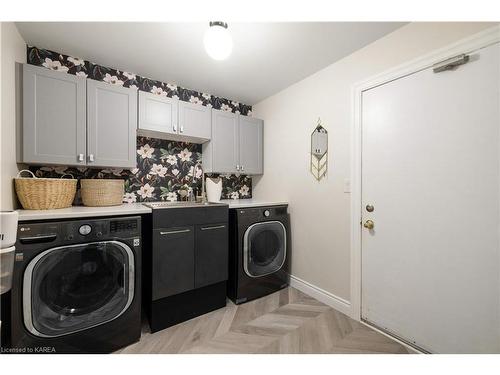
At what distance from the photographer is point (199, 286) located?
1.89 meters

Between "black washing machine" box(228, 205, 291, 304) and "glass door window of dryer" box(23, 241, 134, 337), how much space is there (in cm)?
93

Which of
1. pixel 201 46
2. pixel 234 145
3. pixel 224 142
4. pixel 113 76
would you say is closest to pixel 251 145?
pixel 234 145

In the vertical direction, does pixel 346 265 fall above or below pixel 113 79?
below

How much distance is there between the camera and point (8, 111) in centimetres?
146

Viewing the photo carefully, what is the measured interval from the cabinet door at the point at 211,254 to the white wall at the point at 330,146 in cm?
90

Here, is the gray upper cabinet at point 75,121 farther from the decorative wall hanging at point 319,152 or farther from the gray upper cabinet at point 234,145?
the decorative wall hanging at point 319,152

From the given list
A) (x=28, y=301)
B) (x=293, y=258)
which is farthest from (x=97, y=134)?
(x=293, y=258)

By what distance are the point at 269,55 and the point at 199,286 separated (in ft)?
7.02

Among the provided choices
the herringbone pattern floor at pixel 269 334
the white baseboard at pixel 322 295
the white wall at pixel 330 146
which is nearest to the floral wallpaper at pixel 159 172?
the white wall at pixel 330 146

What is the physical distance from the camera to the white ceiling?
62.5 inches
